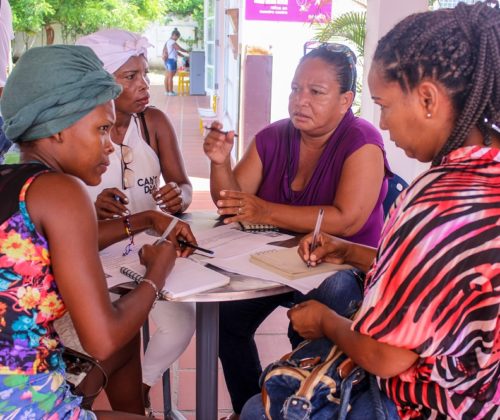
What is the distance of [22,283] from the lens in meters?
1.33

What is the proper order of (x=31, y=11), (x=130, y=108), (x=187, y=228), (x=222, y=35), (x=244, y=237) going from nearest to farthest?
(x=187, y=228), (x=244, y=237), (x=130, y=108), (x=222, y=35), (x=31, y=11)

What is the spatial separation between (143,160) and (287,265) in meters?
1.06

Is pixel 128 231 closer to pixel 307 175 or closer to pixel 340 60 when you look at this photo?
pixel 307 175

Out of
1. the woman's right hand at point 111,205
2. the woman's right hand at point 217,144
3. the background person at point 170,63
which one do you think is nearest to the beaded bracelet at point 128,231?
the woman's right hand at point 111,205

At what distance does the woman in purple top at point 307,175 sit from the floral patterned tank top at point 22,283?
100 centimetres

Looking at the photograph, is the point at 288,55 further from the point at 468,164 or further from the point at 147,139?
the point at 468,164

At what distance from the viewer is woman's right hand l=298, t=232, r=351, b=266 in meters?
1.88

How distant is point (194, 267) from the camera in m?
1.83

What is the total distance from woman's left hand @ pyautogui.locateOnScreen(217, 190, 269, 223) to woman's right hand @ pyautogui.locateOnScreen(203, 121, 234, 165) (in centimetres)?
27

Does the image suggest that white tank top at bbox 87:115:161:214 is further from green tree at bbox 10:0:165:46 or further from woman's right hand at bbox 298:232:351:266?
green tree at bbox 10:0:165:46

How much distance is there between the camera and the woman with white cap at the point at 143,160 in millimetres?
2451

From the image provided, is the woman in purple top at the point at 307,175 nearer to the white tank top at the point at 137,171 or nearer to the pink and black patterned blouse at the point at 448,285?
the white tank top at the point at 137,171

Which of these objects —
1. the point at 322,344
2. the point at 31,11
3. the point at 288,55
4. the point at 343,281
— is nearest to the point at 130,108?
the point at 343,281

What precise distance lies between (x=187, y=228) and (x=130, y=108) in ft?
2.75
